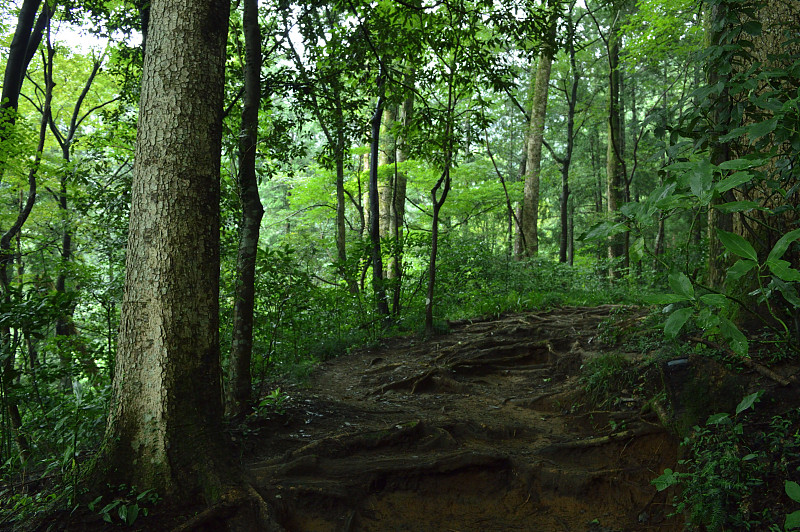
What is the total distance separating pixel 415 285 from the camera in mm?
12367

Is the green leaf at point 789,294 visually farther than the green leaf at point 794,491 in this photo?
Yes

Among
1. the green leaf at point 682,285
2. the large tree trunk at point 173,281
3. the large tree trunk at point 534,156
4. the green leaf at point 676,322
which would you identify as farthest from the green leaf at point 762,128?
the large tree trunk at point 534,156

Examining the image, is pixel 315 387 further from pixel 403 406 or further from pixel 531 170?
pixel 531 170

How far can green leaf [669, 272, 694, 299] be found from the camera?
1.75m

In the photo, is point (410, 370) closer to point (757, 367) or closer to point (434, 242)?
point (434, 242)

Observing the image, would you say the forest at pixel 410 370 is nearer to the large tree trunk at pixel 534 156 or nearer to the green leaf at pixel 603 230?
the green leaf at pixel 603 230

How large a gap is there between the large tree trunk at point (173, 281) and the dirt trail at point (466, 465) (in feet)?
2.49

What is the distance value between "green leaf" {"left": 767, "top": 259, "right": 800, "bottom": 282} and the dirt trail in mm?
2435

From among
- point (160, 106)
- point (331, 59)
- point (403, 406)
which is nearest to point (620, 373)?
point (403, 406)

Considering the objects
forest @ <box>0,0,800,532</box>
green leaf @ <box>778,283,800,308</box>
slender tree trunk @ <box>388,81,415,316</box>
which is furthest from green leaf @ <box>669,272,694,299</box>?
slender tree trunk @ <box>388,81,415,316</box>

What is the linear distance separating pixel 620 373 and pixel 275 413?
3676mm

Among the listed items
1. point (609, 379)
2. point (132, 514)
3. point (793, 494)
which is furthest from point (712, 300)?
point (609, 379)

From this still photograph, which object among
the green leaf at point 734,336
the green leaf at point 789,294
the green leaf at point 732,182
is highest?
the green leaf at point 732,182

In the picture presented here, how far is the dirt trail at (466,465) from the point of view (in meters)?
3.59
